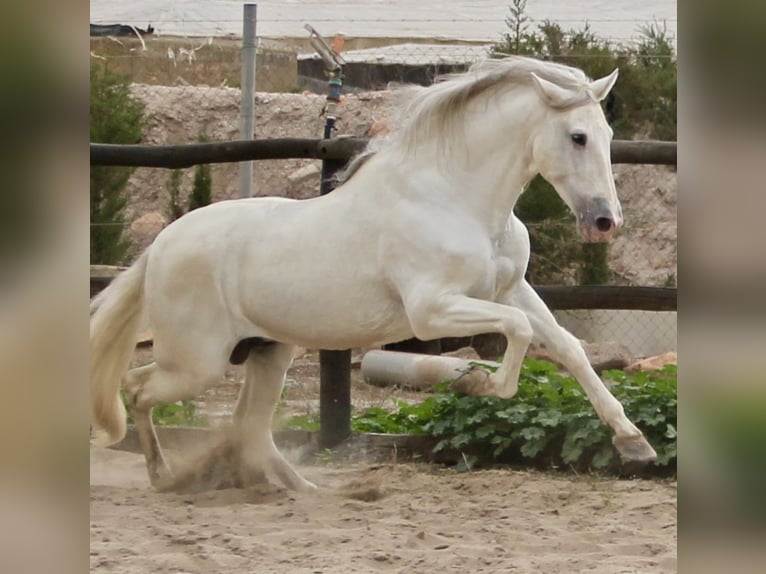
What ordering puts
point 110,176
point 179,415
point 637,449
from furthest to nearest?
point 110,176, point 179,415, point 637,449

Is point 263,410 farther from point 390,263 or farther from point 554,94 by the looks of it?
point 554,94

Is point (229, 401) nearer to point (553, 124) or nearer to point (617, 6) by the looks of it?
point (553, 124)

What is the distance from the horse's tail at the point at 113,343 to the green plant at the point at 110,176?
1.92m

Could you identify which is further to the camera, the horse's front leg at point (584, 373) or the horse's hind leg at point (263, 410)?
the horse's hind leg at point (263, 410)

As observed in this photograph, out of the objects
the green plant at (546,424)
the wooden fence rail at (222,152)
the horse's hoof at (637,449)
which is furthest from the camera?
the wooden fence rail at (222,152)

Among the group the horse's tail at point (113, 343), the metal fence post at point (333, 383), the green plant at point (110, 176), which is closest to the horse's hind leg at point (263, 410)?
the horse's tail at point (113, 343)

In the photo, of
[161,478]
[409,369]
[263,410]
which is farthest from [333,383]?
[161,478]

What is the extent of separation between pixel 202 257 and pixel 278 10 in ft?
13.5

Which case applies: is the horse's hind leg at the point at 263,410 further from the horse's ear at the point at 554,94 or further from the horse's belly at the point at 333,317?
the horse's ear at the point at 554,94

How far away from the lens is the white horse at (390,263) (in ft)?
11.9

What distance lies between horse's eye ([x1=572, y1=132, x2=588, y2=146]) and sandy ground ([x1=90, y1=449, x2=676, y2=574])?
4.29ft

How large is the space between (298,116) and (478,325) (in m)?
5.44

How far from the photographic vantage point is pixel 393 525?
3.80 meters

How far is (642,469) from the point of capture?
4.64 meters
